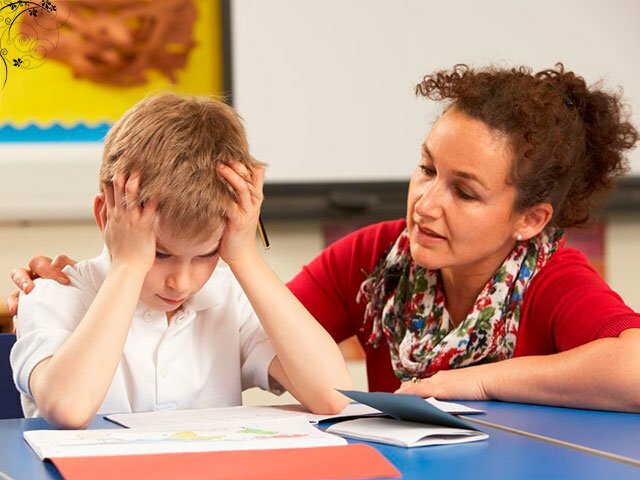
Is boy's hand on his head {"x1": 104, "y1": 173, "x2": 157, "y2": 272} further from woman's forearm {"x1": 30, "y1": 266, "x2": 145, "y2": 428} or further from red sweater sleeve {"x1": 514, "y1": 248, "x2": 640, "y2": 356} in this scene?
red sweater sleeve {"x1": 514, "y1": 248, "x2": 640, "y2": 356}

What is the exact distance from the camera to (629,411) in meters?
1.50

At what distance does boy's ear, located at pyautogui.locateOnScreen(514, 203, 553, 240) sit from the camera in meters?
1.82

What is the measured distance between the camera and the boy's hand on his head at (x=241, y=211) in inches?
54.9

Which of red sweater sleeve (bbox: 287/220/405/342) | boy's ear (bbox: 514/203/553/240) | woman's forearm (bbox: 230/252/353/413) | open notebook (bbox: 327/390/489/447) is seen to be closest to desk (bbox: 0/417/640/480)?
open notebook (bbox: 327/390/489/447)

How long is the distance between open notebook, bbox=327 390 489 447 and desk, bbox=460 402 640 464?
0.13 m

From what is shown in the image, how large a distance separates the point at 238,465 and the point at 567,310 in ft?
2.70

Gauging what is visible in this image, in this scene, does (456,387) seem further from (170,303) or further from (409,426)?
(170,303)

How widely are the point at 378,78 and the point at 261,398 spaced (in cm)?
109

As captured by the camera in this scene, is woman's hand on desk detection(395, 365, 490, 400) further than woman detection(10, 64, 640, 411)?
No

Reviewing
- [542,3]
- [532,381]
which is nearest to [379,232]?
[532,381]

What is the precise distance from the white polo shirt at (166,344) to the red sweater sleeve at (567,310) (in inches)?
19.6

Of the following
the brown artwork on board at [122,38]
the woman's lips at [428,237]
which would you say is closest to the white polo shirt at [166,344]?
the woman's lips at [428,237]

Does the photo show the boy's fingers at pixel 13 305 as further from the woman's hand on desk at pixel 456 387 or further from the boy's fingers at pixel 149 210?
the woman's hand on desk at pixel 456 387

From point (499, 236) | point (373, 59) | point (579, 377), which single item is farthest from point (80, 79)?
point (579, 377)
